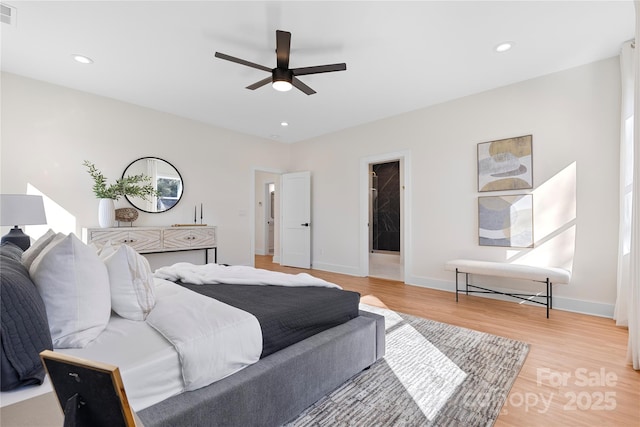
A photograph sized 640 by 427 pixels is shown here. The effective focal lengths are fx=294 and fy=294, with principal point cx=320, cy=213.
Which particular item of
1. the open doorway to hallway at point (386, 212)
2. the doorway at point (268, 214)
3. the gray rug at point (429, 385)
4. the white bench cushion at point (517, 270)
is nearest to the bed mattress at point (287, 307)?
the gray rug at point (429, 385)

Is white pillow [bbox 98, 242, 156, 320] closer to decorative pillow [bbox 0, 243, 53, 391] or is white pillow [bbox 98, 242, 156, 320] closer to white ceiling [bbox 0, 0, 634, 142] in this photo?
decorative pillow [bbox 0, 243, 53, 391]

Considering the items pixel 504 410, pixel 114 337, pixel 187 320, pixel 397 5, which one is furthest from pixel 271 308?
pixel 397 5

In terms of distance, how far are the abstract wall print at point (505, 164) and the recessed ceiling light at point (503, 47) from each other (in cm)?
123

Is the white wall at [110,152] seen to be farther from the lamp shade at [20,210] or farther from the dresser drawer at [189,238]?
the lamp shade at [20,210]

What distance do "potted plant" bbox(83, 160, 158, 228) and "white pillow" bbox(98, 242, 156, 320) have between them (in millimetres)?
2979

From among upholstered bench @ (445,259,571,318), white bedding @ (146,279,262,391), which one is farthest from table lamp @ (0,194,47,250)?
upholstered bench @ (445,259,571,318)

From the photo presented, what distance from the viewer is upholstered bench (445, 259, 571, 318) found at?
3164mm

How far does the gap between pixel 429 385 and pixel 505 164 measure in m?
3.17

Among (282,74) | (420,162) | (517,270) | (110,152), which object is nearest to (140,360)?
(282,74)

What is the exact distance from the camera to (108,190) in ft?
12.9

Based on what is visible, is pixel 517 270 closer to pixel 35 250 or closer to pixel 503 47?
pixel 503 47

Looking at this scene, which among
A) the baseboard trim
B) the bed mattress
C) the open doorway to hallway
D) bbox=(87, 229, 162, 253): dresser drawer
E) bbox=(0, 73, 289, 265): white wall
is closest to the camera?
the bed mattress

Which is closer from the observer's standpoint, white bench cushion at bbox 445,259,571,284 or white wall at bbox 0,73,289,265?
white bench cushion at bbox 445,259,571,284

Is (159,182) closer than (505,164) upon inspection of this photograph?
No
